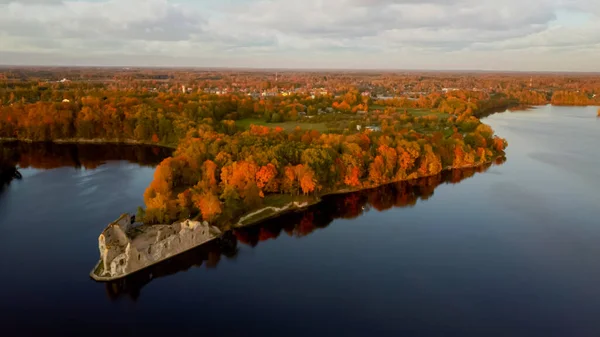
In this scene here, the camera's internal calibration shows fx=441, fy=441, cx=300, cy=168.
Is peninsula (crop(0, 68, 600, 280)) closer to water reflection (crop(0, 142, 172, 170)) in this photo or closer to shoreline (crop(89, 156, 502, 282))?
shoreline (crop(89, 156, 502, 282))

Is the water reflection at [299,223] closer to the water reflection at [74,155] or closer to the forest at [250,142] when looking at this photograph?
the forest at [250,142]

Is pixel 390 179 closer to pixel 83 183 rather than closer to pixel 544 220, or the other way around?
pixel 544 220

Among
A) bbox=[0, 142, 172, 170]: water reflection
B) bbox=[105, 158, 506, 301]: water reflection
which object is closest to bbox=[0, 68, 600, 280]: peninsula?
bbox=[105, 158, 506, 301]: water reflection

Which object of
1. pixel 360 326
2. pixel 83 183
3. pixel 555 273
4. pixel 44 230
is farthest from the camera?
pixel 83 183

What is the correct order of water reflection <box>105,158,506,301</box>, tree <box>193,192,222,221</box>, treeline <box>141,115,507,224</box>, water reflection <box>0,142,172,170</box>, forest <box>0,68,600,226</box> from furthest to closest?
water reflection <box>0,142,172,170</box> < forest <box>0,68,600,226</box> < treeline <box>141,115,507,224</box> < tree <box>193,192,222,221</box> < water reflection <box>105,158,506,301</box>

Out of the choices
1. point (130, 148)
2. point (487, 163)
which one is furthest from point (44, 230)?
point (487, 163)

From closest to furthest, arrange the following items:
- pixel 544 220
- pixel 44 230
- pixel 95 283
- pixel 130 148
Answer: pixel 95 283 → pixel 44 230 → pixel 544 220 → pixel 130 148

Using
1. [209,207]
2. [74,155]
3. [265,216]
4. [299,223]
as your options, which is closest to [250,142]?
[265,216]

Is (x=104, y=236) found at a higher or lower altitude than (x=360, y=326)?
higher
